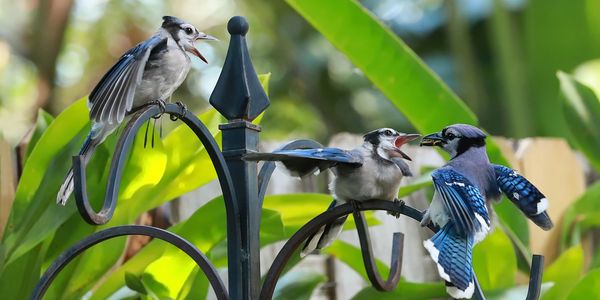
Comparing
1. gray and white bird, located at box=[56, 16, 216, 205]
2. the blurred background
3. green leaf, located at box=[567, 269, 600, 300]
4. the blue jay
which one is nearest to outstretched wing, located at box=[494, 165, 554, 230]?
the blue jay

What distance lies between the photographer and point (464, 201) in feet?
3.37

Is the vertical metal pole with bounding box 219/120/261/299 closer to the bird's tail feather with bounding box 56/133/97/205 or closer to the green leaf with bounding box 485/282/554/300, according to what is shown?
the bird's tail feather with bounding box 56/133/97/205

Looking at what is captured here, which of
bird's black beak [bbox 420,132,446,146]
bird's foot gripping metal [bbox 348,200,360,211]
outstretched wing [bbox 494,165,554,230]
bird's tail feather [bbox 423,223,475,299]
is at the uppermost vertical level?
bird's black beak [bbox 420,132,446,146]

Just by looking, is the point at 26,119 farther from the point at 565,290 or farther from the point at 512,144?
the point at 565,290

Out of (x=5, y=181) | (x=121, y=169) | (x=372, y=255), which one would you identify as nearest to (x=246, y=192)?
(x=121, y=169)

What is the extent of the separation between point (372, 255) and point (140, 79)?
0.47m

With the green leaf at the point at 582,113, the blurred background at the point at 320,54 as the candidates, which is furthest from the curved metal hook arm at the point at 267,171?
the blurred background at the point at 320,54

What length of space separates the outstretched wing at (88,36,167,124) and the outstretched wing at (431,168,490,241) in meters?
0.36

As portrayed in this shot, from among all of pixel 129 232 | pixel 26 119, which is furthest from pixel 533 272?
pixel 26 119

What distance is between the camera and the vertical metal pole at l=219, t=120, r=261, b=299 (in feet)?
3.76

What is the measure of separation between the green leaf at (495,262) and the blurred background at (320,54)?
1616 mm

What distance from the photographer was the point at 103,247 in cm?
161

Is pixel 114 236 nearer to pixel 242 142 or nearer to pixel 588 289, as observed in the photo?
pixel 242 142

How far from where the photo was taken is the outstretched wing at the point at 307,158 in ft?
3.15
